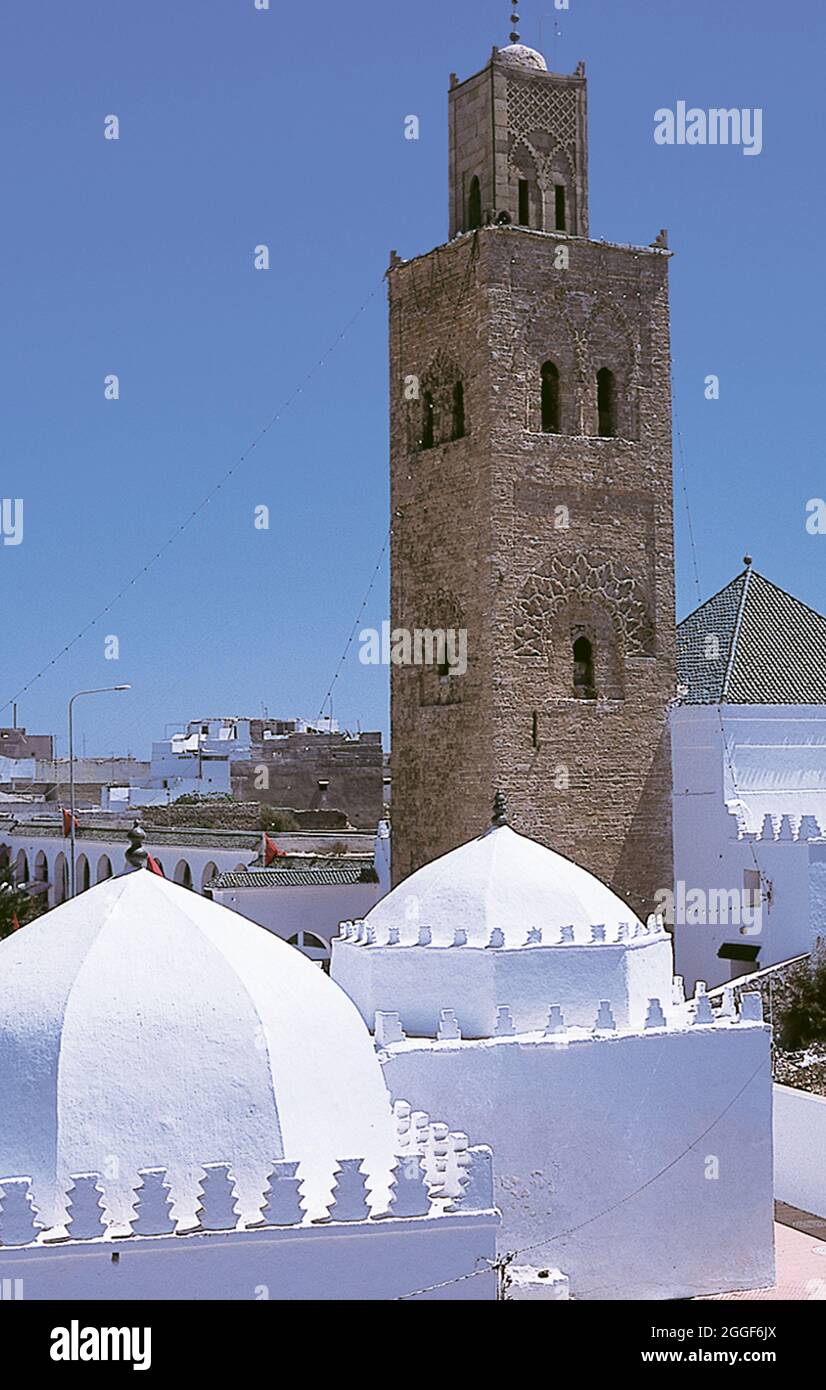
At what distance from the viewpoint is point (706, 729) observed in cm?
2283

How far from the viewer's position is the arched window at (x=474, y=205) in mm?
22719

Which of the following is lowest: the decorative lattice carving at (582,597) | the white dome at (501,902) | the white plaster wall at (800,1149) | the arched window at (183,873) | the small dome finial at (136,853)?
the white plaster wall at (800,1149)

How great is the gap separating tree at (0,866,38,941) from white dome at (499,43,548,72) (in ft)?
62.9

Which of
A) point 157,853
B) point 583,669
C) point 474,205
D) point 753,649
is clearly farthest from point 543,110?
point 157,853

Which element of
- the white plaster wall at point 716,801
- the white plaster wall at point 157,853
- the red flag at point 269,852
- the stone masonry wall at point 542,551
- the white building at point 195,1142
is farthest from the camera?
the white plaster wall at point 157,853

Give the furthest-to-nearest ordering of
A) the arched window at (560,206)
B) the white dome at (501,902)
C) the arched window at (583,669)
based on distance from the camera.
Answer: the arched window at (560,206), the arched window at (583,669), the white dome at (501,902)

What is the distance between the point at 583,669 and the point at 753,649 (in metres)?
2.64

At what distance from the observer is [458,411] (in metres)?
22.9

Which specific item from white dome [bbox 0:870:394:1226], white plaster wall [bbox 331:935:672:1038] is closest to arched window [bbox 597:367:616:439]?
white plaster wall [bbox 331:935:672:1038]

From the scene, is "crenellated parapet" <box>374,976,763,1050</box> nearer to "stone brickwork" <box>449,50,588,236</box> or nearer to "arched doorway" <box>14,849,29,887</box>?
"stone brickwork" <box>449,50,588,236</box>

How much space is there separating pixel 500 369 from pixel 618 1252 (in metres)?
12.1

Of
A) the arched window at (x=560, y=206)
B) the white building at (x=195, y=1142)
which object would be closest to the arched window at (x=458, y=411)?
the arched window at (x=560, y=206)

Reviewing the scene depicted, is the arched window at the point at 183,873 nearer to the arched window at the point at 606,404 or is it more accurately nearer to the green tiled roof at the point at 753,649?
the green tiled roof at the point at 753,649

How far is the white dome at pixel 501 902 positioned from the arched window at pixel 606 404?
9.51 metres
